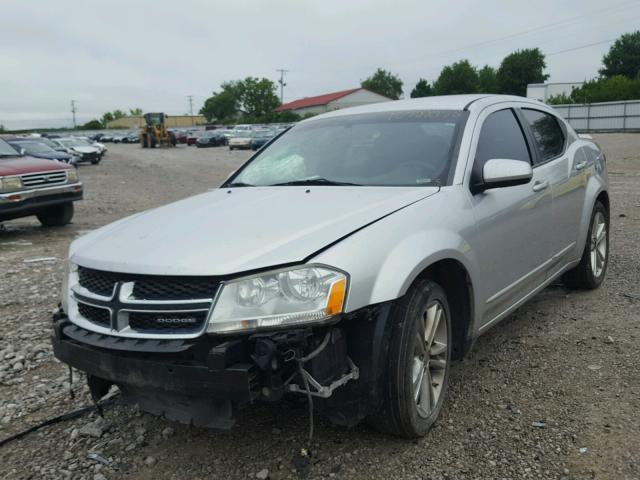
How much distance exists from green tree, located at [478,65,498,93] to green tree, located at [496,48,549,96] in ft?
8.70

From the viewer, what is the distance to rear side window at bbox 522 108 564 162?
14.8 feet

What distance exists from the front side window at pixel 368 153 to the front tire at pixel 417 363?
0.78 metres

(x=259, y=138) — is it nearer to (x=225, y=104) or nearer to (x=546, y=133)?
(x=546, y=133)

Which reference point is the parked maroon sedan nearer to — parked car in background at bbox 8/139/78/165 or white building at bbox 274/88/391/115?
parked car in background at bbox 8/139/78/165

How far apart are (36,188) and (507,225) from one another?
8.17 metres

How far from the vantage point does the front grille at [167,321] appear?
2477mm

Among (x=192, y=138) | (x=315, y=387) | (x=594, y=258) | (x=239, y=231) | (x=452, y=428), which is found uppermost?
(x=192, y=138)

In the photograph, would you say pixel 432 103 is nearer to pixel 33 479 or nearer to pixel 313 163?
pixel 313 163

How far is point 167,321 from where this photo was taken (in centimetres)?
253

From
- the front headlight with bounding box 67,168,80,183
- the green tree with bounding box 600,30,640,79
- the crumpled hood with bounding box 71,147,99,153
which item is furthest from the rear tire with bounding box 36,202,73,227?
the green tree with bounding box 600,30,640,79

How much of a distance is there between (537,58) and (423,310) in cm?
8501

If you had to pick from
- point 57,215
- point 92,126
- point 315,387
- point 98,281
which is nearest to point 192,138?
point 57,215

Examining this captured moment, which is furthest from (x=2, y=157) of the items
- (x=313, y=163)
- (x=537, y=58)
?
(x=537, y=58)

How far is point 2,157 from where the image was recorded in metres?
10.3
